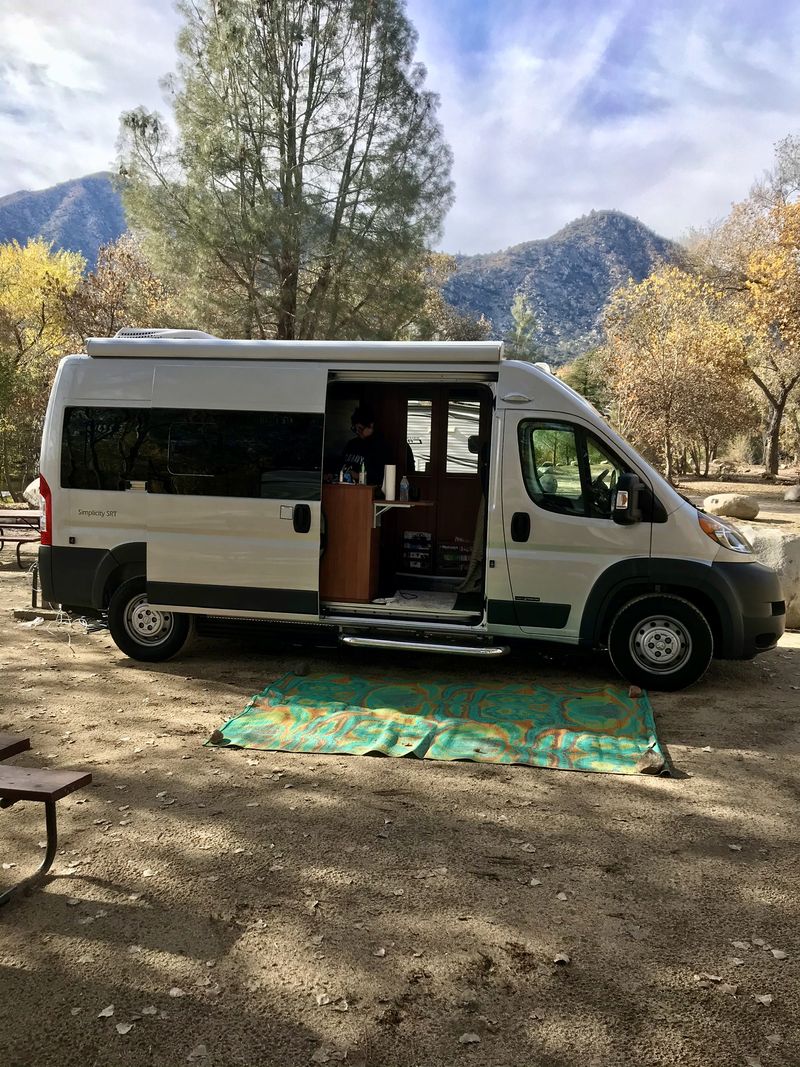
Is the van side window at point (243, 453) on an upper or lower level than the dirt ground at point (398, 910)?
upper

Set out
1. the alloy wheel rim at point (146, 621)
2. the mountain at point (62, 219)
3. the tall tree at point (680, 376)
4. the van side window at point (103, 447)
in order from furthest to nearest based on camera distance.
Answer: the mountain at point (62, 219) → the tall tree at point (680, 376) → the alloy wheel rim at point (146, 621) → the van side window at point (103, 447)

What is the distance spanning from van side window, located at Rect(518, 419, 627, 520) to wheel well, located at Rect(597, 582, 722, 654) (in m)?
0.59

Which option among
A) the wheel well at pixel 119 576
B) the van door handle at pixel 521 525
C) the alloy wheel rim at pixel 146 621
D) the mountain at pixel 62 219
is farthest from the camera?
the mountain at pixel 62 219

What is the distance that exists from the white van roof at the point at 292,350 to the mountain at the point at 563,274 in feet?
382

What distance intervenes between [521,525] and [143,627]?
3.37m

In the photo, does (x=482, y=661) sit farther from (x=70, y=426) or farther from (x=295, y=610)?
(x=70, y=426)

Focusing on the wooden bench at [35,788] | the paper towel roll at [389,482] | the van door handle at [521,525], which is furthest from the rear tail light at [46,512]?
the van door handle at [521,525]

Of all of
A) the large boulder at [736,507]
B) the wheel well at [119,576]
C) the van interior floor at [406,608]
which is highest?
the large boulder at [736,507]

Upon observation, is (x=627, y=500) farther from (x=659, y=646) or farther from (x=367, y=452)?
(x=367, y=452)

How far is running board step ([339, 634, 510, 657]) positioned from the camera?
6117 millimetres

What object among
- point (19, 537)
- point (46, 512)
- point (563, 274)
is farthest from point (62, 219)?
point (46, 512)

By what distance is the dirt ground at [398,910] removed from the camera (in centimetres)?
260

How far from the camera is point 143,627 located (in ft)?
22.9

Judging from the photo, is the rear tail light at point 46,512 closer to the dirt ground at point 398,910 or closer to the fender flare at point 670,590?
the dirt ground at point 398,910
